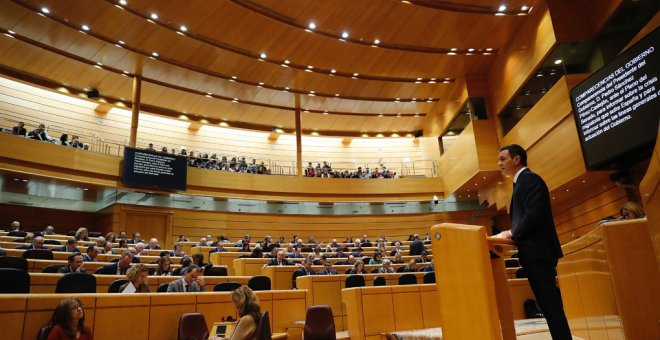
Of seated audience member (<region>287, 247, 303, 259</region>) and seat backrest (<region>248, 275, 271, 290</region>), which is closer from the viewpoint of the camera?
seat backrest (<region>248, 275, 271, 290</region>)

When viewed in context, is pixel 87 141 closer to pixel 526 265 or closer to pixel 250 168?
pixel 250 168

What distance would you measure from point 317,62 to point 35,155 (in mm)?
8030

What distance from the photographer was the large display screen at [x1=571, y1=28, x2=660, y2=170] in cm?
619

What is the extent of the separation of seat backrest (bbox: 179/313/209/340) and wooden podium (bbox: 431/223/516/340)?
9.96 feet

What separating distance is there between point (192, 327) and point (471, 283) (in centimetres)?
330

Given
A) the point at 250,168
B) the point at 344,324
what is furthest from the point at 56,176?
the point at 344,324

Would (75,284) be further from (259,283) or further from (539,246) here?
(539,246)

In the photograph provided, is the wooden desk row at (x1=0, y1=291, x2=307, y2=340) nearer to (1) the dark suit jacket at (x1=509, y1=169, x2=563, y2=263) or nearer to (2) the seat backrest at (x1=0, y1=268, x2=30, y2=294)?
(2) the seat backrest at (x1=0, y1=268, x2=30, y2=294)

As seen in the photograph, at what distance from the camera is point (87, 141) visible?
1425 centimetres

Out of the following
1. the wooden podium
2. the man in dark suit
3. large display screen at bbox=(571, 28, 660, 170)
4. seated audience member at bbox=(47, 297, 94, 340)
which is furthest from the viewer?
large display screen at bbox=(571, 28, 660, 170)

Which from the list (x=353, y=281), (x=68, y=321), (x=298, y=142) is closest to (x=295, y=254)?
(x=353, y=281)

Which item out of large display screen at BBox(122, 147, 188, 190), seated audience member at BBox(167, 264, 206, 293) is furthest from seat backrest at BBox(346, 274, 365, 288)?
large display screen at BBox(122, 147, 188, 190)

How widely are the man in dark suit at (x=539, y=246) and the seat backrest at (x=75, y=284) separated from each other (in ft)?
12.6

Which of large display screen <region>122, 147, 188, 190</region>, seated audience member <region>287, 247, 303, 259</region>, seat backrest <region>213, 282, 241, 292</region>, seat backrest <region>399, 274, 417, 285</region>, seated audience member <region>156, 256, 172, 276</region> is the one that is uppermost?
large display screen <region>122, 147, 188, 190</region>
